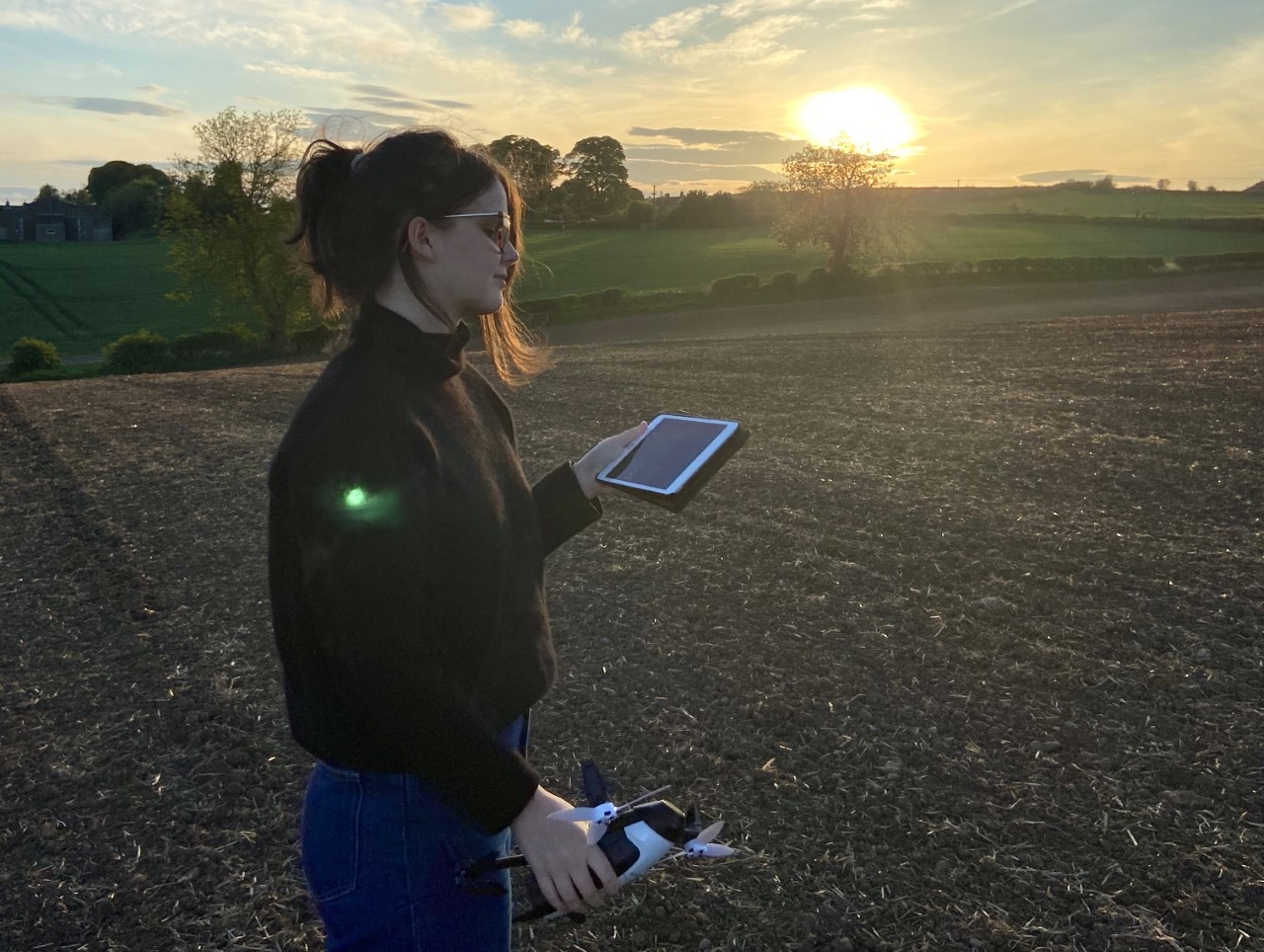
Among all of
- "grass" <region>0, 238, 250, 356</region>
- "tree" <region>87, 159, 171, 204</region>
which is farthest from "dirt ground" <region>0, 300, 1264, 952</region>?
"tree" <region>87, 159, 171, 204</region>

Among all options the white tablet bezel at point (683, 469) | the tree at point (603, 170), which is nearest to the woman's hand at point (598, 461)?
the white tablet bezel at point (683, 469)

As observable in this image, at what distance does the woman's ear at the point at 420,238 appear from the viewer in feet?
5.85

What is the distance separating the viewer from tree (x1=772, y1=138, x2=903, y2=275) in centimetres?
4509

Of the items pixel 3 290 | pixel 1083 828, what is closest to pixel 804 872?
pixel 1083 828

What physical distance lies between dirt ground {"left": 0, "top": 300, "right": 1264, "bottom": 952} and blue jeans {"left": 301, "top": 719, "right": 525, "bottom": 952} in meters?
1.85

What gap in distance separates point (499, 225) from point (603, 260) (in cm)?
5935

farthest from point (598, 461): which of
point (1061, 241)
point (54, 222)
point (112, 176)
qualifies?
point (112, 176)

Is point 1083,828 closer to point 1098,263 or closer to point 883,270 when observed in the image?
point 883,270

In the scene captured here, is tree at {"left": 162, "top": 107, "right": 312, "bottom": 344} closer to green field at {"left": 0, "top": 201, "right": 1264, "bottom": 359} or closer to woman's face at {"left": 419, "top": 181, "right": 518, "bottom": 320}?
green field at {"left": 0, "top": 201, "right": 1264, "bottom": 359}

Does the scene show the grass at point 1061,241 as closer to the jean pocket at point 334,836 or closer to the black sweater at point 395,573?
the black sweater at point 395,573

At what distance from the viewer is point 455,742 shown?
1.59m

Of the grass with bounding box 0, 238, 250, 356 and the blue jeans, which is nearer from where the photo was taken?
the blue jeans

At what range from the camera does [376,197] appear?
1772 millimetres

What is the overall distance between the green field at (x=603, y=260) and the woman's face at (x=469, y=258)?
129 ft
